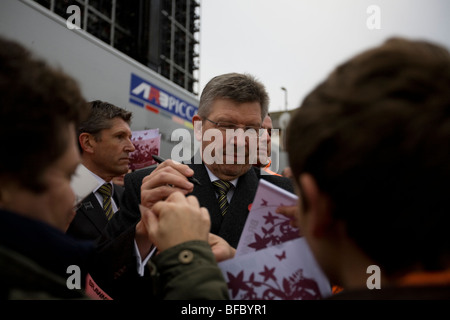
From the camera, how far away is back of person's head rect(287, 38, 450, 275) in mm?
538

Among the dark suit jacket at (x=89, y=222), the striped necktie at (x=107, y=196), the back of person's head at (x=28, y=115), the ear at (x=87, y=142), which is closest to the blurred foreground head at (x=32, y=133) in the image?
the back of person's head at (x=28, y=115)

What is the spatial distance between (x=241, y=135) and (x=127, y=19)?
13.3 m

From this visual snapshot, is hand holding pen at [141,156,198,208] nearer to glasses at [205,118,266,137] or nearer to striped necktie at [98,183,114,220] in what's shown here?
glasses at [205,118,266,137]

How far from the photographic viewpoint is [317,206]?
643mm

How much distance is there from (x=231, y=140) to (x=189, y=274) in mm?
1090

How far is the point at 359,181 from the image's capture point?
1.87 feet

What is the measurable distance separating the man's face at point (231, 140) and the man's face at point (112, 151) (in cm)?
140

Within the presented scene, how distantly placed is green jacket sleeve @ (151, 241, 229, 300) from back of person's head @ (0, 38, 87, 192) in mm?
331

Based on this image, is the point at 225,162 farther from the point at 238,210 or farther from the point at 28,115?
the point at 28,115

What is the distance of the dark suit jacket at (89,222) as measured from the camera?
83.0 inches

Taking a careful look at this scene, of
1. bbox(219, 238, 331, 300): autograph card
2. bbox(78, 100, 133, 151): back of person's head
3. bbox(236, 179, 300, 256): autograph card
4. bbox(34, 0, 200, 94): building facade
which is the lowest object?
bbox(219, 238, 331, 300): autograph card

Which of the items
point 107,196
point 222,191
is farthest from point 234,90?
point 107,196

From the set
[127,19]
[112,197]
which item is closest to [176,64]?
[127,19]

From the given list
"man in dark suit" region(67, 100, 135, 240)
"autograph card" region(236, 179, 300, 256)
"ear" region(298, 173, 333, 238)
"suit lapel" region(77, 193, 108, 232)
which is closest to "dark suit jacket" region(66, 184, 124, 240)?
"suit lapel" region(77, 193, 108, 232)
